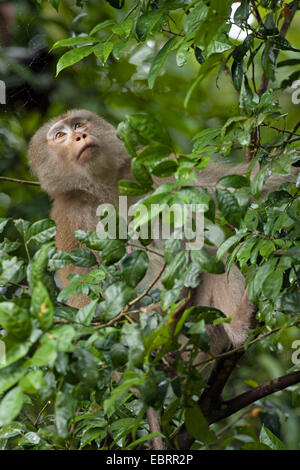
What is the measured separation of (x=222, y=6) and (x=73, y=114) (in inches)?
88.7

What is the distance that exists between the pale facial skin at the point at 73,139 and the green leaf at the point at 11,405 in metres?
2.39

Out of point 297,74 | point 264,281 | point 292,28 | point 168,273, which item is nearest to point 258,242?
point 264,281

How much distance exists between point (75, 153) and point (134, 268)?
2040 millimetres

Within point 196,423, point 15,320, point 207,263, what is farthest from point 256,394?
point 15,320

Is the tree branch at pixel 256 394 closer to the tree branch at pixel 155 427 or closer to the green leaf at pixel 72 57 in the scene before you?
the tree branch at pixel 155 427

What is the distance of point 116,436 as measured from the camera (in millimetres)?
2090

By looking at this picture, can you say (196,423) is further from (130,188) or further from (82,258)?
(130,188)

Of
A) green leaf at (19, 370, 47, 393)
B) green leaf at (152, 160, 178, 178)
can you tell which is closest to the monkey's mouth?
green leaf at (152, 160, 178, 178)

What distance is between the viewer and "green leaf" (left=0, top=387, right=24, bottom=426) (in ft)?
4.44

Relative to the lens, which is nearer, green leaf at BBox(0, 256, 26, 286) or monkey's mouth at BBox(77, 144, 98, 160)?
green leaf at BBox(0, 256, 26, 286)

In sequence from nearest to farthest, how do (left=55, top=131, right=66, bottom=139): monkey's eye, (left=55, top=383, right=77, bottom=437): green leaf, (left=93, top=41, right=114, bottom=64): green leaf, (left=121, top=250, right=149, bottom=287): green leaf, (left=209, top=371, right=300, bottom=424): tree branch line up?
(left=55, top=383, right=77, bottom=437): green leaf, (left=121, top=250, right=149, bottom=287): green leaf, (left=209, top=371, right=300, bottom=424): tree branch, (left=93, top=41, right=114, bottom=64): green leaf, (left=55, top=131, right=66, bottom=139): monkey's eye

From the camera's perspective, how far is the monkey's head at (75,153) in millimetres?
3641

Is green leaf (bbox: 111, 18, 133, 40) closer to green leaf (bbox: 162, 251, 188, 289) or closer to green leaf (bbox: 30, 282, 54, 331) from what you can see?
green leaf (bbox: 162, 251, 188, 289)

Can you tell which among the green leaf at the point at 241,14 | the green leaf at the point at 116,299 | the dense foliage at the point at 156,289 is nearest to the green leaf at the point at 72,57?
the dense foliage at the point at 156,289
